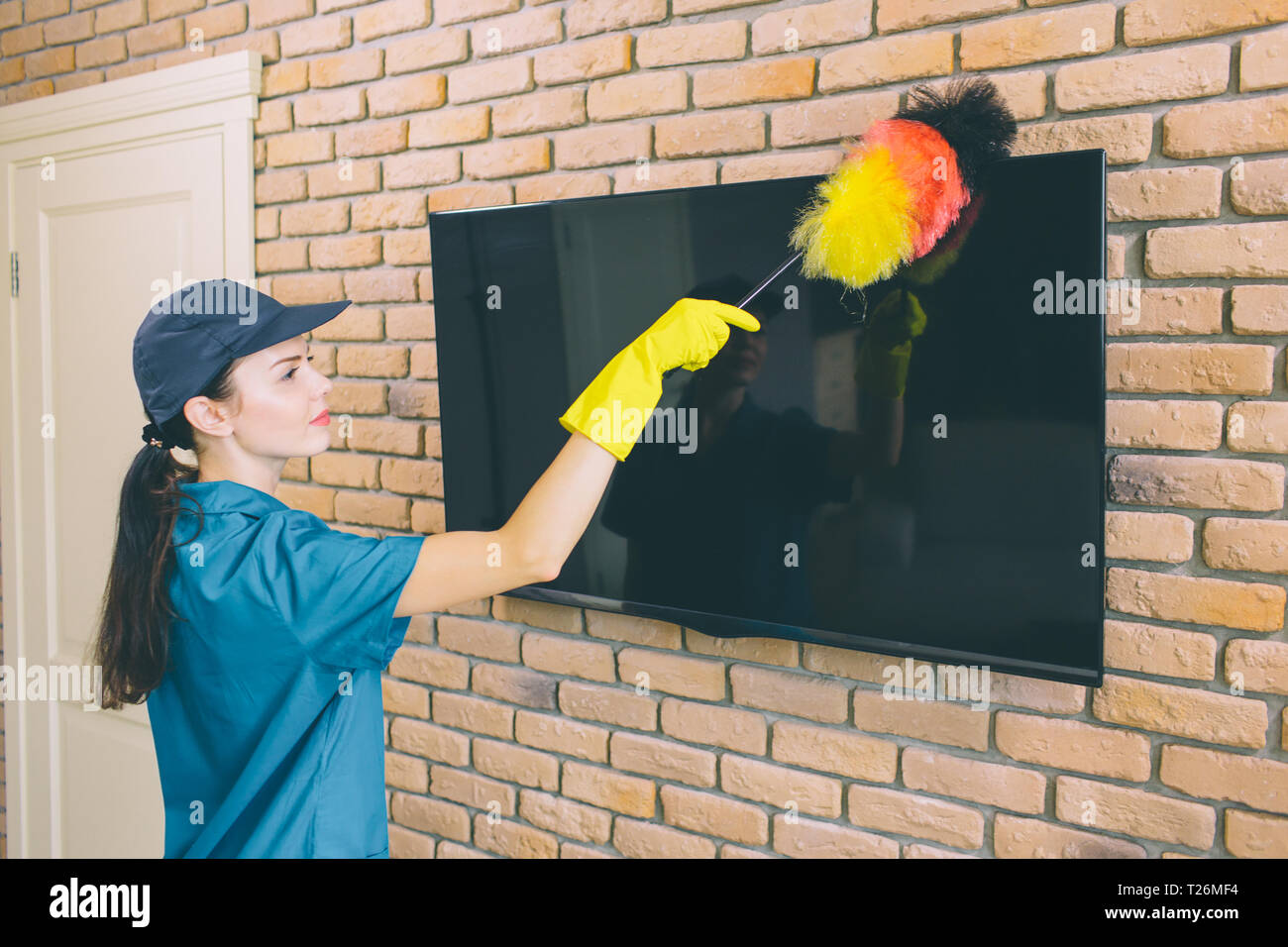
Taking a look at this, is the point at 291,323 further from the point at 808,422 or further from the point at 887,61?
the point at 887,61

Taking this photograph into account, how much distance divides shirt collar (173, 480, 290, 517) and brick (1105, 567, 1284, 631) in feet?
4.45

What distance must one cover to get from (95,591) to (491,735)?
154 centimetres

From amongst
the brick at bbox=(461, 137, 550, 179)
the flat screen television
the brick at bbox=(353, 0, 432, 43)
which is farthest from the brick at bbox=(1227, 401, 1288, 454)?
the brick at bbox=(353, 0, 432, 43)

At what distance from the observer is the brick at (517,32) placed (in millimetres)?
1939

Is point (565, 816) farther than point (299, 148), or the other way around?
point (299, 148)

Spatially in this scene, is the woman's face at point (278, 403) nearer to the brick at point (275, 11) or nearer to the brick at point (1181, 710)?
the brick at point (275, 11)

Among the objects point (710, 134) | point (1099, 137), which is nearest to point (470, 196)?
point (710, 134)

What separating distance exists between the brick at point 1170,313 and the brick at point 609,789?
4.21ft

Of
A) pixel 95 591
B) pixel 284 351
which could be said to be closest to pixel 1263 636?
pixel 284 351

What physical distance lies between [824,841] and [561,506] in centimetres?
95

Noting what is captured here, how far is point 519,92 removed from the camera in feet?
6.55

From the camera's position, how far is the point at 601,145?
1896 millimetres

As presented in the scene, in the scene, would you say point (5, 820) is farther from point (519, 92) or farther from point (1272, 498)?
point (1272, 498)

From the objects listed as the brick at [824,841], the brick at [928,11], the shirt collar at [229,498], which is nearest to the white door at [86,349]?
the shirt collar at [229,498]
